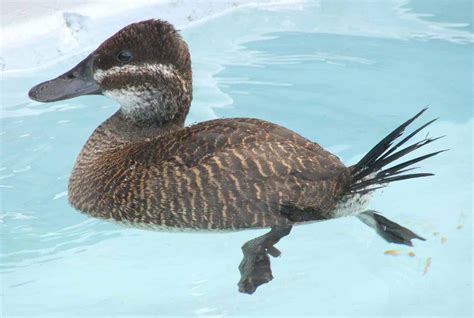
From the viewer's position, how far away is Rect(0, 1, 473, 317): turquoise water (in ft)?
13.2

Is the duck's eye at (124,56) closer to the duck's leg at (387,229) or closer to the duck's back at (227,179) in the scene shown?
the duck's back at (227,179)

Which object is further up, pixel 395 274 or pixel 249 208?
pixel 249 208

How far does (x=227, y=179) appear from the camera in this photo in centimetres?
381

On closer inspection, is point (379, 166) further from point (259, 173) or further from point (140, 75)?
point (140, 75)

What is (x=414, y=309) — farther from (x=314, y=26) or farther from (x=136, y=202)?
(x=314, y=26)

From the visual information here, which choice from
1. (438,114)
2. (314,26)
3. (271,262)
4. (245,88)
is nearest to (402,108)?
(438,114)

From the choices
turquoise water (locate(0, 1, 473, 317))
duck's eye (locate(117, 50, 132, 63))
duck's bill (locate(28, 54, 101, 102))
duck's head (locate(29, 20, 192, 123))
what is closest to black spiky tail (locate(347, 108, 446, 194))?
turquoise water (locate(0, 1, 473, 317))

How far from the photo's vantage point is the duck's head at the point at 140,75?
13.5 feet

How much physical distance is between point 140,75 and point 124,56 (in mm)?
101

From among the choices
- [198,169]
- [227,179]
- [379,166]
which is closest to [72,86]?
[198,169]

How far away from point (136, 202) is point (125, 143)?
1.46ft

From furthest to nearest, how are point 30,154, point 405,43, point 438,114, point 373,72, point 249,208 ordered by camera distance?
point 405,43
point 373,72
point 438,114
point 30,154
point 249,208

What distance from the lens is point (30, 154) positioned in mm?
5027

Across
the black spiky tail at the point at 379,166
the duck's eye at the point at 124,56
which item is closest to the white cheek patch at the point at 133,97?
the duck's eye at the point at 124,56
